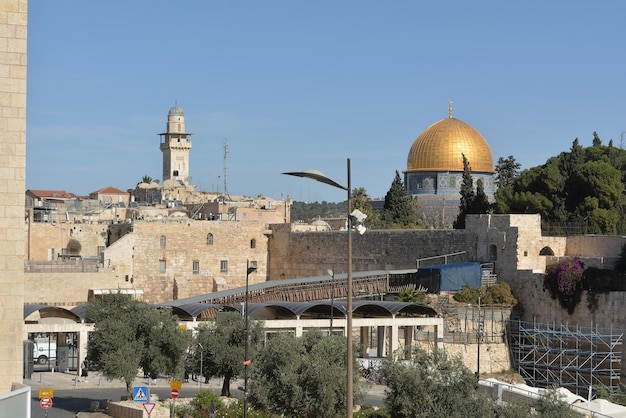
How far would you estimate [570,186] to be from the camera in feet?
139

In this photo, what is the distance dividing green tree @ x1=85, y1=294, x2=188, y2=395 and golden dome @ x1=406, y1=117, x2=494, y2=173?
33487mm

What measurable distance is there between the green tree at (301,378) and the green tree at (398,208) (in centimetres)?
2753

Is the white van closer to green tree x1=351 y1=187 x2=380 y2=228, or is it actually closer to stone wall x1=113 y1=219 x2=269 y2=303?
stone wall x1=113 y1=219 x2=269 y2=303

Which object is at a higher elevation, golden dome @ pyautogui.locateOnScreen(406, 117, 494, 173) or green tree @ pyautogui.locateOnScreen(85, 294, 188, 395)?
golden dome @ pyautogui.locateOnScreen(406, 117, 494, 173)

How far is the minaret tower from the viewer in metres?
73.7

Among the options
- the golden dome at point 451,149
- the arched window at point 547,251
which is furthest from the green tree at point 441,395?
the golden dome at point 451,149

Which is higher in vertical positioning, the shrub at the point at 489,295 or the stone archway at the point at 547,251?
the stone archway at the point at 547,251

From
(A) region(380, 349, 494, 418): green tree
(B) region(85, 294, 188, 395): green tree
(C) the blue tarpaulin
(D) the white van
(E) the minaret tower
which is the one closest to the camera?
(A) region(380, 349, 494, 418): green tree

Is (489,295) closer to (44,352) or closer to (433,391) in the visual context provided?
(44,352)

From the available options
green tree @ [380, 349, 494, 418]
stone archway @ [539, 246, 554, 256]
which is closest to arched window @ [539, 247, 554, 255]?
stone archway @ [539, 246, 554, 256]

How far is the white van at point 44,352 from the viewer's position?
34.6 meters

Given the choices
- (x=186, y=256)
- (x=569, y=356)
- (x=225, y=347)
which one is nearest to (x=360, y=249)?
(x=186, y=256)

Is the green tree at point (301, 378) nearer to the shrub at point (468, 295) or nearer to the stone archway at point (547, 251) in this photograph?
the shrub at point (468, 295)

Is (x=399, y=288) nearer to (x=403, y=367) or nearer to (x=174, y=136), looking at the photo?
(x=403, y=367)
